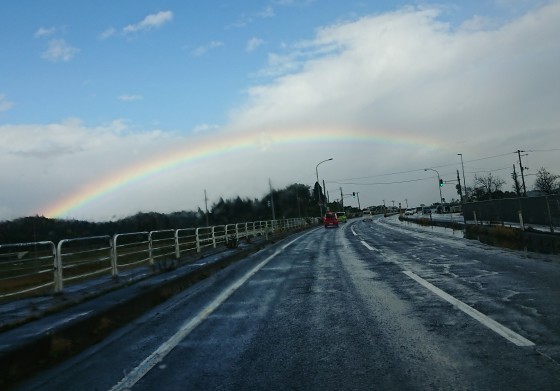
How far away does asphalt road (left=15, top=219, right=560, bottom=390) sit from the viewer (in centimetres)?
461

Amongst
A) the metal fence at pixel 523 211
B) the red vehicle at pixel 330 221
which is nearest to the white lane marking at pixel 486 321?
the metal fence at pixel 523 211

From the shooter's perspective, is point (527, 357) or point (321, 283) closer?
point (527, 357)

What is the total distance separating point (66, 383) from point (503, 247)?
54.2 feet

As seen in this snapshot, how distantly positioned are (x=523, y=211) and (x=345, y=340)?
2296cm

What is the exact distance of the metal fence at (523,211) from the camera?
66.3 ft

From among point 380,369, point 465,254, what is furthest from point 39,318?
point 465,254

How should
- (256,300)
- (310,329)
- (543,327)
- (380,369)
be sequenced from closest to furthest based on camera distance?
1. (380,369)
2. (543,327)
3. (310,329)
4. (256,300)

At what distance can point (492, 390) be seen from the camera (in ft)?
13.4

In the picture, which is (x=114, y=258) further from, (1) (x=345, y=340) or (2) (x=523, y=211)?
(2) (x=523, y=211)

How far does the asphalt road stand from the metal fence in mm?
10324

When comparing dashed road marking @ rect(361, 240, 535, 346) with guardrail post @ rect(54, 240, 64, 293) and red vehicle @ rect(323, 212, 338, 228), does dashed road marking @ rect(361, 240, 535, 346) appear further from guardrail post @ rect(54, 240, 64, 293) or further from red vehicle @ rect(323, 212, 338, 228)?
red vehicle @ rect(323, 212, 338, 228)

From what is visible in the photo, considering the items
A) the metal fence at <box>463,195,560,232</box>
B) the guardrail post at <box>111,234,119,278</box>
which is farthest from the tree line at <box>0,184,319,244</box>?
the metal fence at <box>463,195,560,232</box>

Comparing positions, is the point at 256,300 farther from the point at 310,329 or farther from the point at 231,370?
the point at 231,370

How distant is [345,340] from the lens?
19.7 ft
